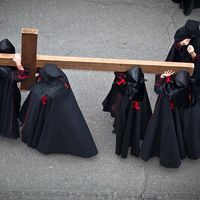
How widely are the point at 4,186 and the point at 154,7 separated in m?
3.54

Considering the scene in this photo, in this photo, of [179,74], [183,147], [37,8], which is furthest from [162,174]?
[37,8]

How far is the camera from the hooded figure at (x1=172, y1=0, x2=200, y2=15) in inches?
385

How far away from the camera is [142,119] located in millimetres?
7918

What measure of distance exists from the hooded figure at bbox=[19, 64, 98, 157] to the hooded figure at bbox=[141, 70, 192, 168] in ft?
2.09

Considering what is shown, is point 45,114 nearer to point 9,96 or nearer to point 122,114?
point 9,96

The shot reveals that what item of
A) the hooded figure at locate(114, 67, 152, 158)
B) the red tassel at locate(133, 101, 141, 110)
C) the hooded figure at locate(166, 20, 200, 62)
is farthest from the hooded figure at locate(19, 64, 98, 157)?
the hooded figure at locate(166, 20, 200, 62)

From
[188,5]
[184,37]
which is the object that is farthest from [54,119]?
[188,5]

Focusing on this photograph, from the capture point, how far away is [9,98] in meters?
7.84

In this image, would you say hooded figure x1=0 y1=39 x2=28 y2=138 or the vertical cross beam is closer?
the vertical cross beam

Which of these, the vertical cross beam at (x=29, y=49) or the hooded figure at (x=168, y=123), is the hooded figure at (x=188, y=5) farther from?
the vertical cross beam at (x=29, y=49)

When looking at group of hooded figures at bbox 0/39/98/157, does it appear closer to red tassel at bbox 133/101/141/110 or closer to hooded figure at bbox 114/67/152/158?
hooded figure at bbox 114/67/152/158

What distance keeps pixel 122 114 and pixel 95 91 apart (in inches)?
41.1

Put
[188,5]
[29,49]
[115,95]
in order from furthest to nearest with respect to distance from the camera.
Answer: [188,5] < [115,95] < [29,49]

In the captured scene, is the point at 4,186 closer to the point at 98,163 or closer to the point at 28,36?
the point at 98,163
